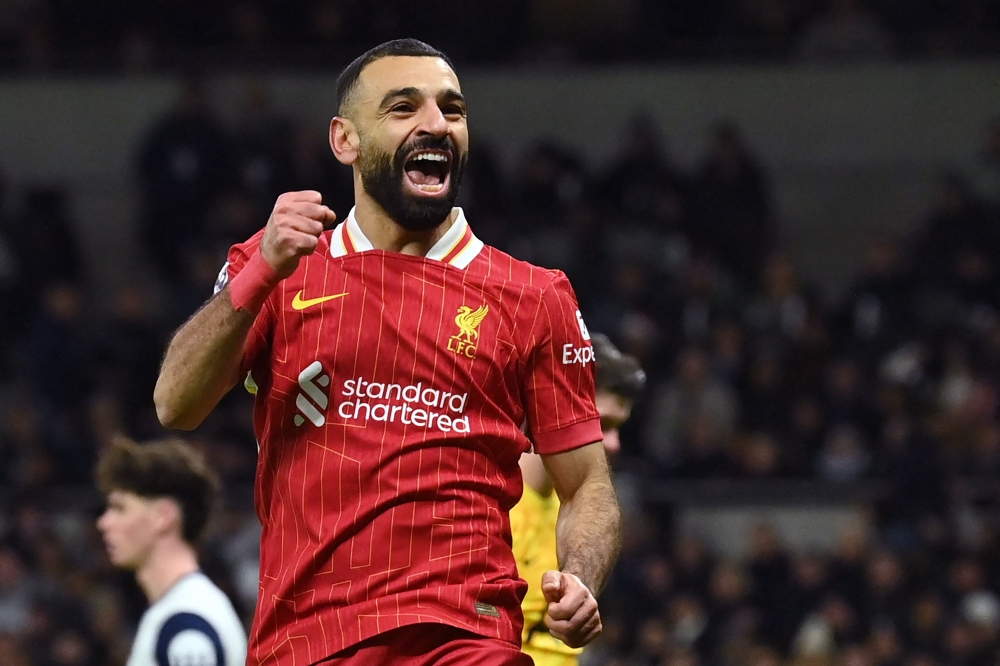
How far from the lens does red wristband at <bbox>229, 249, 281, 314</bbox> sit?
3.45 m

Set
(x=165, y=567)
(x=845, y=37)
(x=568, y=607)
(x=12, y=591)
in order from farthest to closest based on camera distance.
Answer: (x=845, y=37)
(x=12, y=591)
(x=165, y=567)
(x=568, y=607)

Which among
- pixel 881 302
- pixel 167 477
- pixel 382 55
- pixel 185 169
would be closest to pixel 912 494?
pixel 881 302

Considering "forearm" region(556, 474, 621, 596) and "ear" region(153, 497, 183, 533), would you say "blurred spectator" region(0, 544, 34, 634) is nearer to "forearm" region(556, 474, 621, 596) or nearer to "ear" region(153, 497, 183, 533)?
"ear" region(153, 497, 183, 533)

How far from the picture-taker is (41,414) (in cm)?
1232

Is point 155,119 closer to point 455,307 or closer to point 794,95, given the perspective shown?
point 794,95

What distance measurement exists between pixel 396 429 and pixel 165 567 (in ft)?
7.29

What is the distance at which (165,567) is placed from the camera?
5.55 meters

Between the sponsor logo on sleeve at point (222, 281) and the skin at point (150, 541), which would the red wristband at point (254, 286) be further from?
the skin at point (150, 541)

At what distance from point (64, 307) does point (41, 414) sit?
822 mm

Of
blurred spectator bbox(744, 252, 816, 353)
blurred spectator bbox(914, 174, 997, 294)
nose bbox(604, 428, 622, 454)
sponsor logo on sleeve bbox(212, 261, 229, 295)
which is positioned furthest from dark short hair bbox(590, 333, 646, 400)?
blurred spectator bbox(914, 174, 997, 294)

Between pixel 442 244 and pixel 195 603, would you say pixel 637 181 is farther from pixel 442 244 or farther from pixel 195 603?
pixel 442 244

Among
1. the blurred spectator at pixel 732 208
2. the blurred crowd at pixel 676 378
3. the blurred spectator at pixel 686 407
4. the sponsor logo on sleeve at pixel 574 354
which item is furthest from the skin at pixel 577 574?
the blurred spectator at pixel 732 208

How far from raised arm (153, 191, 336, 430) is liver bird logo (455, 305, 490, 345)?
374mm

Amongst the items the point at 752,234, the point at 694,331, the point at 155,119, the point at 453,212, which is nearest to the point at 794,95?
the point at 752,234
